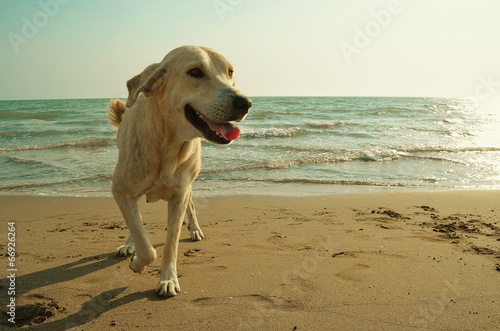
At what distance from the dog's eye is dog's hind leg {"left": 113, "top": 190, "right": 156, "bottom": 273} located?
115cm

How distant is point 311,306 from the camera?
288cm

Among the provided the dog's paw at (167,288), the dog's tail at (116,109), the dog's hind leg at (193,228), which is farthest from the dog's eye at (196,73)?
the dog's tail at (116,109)

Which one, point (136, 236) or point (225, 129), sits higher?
point (225, 129)

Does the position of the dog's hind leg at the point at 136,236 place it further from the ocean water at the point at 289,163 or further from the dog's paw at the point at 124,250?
the ocean water at the point at 289,163

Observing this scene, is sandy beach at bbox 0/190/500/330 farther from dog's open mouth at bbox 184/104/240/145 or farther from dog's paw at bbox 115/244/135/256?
dog's open mouth at bbox 184/104/240/145

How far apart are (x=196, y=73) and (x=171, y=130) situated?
1.65 ft

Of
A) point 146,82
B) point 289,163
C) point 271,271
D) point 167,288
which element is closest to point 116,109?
point 146,82

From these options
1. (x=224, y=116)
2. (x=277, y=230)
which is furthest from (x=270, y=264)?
(x=224, y=116)

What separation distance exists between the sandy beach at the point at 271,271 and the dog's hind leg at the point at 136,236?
8.6 inches

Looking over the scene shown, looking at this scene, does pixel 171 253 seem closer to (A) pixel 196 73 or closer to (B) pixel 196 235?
(B) pixel 196 235

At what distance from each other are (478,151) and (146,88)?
1213 cm

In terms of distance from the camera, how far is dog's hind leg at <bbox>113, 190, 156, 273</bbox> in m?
3.17

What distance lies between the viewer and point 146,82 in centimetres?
308

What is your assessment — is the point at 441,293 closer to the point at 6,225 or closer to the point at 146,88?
the point at 146,88
